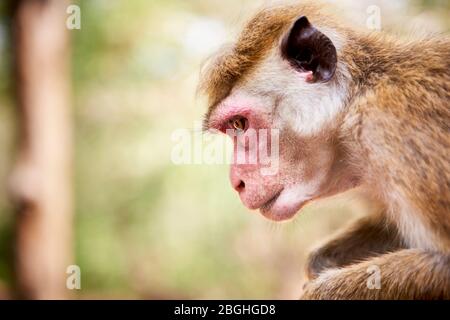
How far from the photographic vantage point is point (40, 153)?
6.47 m

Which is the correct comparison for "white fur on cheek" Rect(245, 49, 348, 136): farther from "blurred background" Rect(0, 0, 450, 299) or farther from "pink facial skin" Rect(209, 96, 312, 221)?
"blurred background" Rect(0, 0, 450, 299)

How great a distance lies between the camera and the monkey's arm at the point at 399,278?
2.32 metres

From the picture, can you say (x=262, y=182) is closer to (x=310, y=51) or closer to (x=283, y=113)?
(x=283, y=113)

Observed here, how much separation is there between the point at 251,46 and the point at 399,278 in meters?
1.21

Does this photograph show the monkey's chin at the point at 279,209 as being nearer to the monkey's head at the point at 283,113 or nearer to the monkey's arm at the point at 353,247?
the monkey's head at the point at 283,113

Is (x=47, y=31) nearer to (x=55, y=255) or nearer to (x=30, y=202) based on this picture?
(x=30, y=202)

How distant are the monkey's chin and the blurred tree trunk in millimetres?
4285

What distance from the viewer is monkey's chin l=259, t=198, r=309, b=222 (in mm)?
2697

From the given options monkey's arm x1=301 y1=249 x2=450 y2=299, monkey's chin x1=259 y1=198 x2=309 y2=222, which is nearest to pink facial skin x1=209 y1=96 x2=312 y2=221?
monkey's chin x1=259 y1=198 x2=309 y2=222

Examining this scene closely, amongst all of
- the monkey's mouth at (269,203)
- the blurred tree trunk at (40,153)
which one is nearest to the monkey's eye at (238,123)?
the monkey's mouth at (269,203)

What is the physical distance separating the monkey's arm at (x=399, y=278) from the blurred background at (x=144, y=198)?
4.83 metres

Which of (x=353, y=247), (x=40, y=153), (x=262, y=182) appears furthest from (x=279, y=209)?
(x=40, y=153)

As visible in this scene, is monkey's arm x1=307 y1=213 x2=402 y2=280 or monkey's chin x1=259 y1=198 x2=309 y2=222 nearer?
monkey's chin x1=259 y1=198 x2=309 y2=222

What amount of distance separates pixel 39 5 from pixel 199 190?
2908mm
